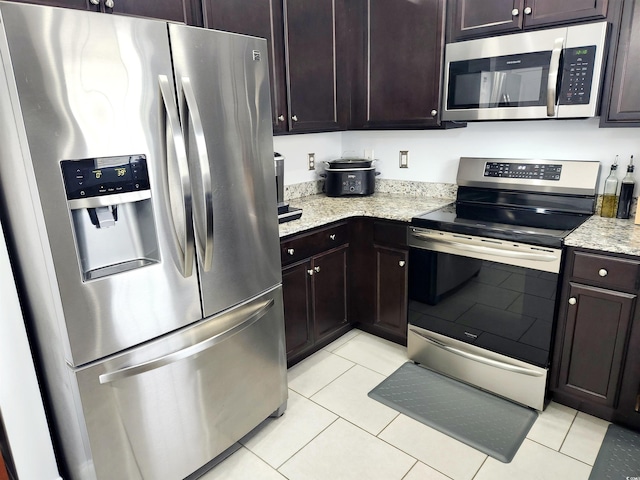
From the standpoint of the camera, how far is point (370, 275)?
9.14ft

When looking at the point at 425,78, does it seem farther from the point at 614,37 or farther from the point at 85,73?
the point at 85,73

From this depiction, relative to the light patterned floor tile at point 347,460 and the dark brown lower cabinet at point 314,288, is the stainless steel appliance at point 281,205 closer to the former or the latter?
the dark brown lower cabinet at point 314,288

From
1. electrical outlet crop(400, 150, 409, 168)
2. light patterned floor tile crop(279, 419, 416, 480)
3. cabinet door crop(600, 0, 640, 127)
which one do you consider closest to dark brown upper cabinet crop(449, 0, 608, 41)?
cabinet door crop(600, 0, 640, 127)

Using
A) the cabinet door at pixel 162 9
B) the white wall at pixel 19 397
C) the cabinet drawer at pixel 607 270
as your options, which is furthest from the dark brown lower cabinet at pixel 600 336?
the white wall at pixel 19 397

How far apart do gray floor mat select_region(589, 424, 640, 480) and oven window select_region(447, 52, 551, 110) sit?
64.1 inches

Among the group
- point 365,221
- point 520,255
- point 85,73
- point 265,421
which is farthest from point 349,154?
point 85,73

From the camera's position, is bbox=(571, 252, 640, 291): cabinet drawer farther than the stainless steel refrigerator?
Yes

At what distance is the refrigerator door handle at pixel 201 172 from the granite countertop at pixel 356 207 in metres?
0.65

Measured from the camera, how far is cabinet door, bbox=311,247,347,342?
8.55ft

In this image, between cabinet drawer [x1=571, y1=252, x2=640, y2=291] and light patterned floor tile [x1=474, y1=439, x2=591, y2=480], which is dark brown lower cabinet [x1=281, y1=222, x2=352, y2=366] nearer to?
light patterned floor tile [x1=474, y1=439, x2=591, y2=480]

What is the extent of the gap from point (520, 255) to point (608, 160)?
830 millimetres

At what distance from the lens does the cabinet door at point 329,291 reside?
2605mm

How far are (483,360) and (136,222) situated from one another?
1860 millimetres

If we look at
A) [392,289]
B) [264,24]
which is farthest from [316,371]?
[264,24]
